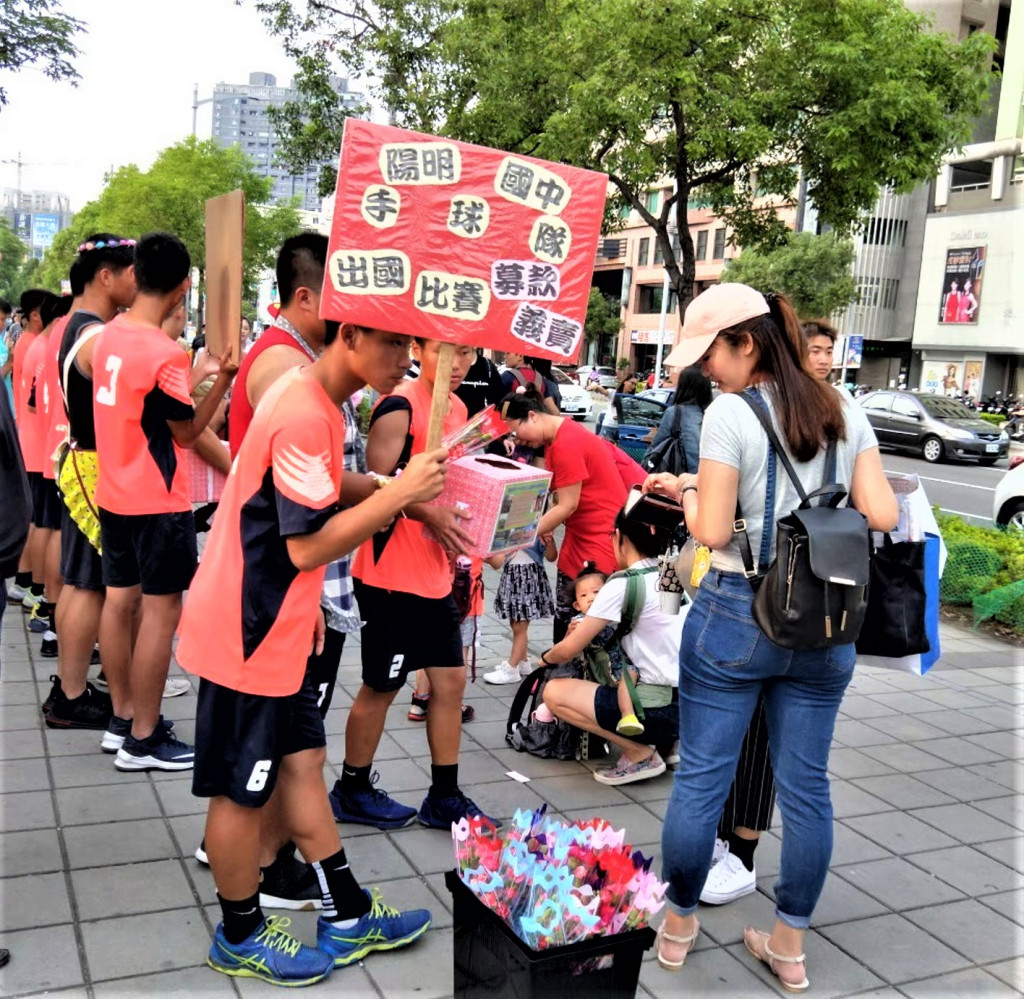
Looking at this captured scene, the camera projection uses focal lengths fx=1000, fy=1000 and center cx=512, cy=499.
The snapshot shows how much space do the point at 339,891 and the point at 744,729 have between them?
1205 millimetres

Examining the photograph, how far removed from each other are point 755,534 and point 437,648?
1.29 meters

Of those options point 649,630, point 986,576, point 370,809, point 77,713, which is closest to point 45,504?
point 77,713

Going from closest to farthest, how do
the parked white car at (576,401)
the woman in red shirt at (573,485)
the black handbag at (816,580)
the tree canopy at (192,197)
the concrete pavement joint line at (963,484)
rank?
the black handbag at (816,580), the woman in red shirt at (573,485), the concrete pavement joint line at (963,484), the parked white car at (576,401), the tree canopy at (192,197)

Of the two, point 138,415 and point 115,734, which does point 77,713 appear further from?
point 138,415

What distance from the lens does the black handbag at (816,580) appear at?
250cm

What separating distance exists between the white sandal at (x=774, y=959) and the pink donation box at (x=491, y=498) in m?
1.40

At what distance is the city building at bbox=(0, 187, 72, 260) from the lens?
101250mm

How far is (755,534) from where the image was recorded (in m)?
2.68

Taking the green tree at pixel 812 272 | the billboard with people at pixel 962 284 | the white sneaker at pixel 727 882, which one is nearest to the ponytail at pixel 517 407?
the white sneaker at pixel 727 882

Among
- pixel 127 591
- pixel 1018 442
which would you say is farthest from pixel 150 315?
pixel 1018 442

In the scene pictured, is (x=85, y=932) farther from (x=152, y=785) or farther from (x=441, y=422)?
A: (x=441, y=422)

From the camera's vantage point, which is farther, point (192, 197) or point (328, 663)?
point (192, 197)

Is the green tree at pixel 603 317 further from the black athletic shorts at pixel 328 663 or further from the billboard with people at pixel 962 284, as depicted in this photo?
the black athletic shorts at pixel 328 663

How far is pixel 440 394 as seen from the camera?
2.59m
